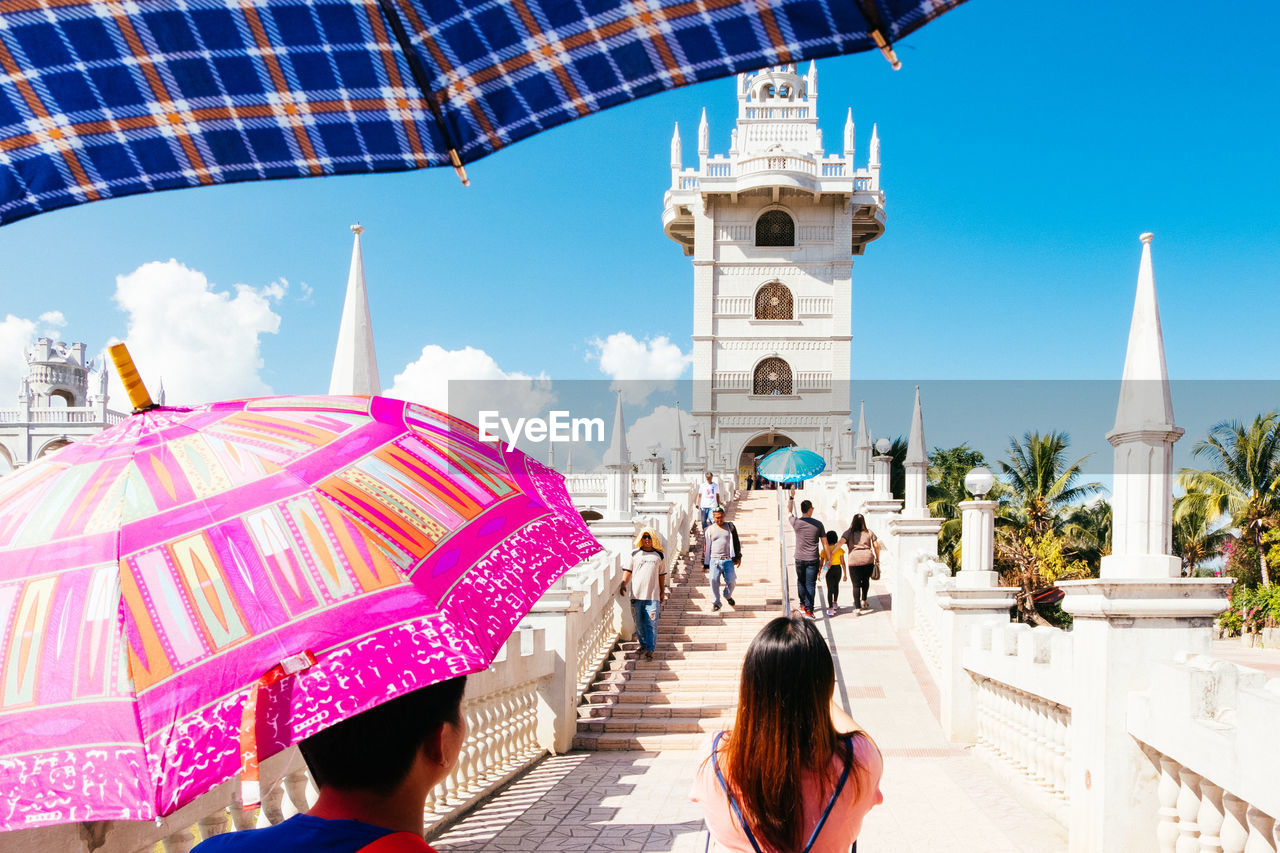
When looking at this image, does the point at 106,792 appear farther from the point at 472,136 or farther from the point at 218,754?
the point at 472,136

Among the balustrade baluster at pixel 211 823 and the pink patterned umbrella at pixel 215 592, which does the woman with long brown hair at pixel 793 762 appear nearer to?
the pink patterned umbrella at pixel 215 592

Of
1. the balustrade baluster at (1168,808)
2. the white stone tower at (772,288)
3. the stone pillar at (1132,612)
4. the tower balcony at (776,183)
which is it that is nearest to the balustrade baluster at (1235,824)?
the balustrade baluster at (1168,808)

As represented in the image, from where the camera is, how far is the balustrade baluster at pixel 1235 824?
4008 mm

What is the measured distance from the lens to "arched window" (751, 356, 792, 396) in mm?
45188

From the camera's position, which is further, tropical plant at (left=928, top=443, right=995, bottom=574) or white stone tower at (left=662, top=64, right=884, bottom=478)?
white stone tower at (left=662, top=64, right=884, bottom=478)

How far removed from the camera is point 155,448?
2260mm

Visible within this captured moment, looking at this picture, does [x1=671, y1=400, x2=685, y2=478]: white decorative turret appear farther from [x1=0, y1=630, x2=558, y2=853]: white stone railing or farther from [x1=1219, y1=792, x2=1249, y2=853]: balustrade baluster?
[x1=1219, y1=792, x2=1249, y2=853]: balustrade baluster

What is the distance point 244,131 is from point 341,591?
113 cm

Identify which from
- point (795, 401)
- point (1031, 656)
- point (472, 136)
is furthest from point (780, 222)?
point (472, 136)

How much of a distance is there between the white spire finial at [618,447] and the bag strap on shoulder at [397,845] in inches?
571

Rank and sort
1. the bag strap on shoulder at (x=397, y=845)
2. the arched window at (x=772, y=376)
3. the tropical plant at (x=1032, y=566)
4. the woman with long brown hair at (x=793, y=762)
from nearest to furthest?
the bag strap on shoulder at (x=397, y=845) < the woman with long brown hair at (x=793, y=762) < the tropical plant at (x=1032, y=566) < the arched window at (x=772, y=376)

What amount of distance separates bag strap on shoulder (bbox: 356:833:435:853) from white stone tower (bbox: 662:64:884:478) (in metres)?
42.3

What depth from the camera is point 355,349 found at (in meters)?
6.08

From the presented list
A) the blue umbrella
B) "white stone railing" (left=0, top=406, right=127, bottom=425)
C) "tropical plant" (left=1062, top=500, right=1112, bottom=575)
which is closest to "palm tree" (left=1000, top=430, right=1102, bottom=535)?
"tropical plant" (left=1062, top=500, right=1112, bottom=575)
